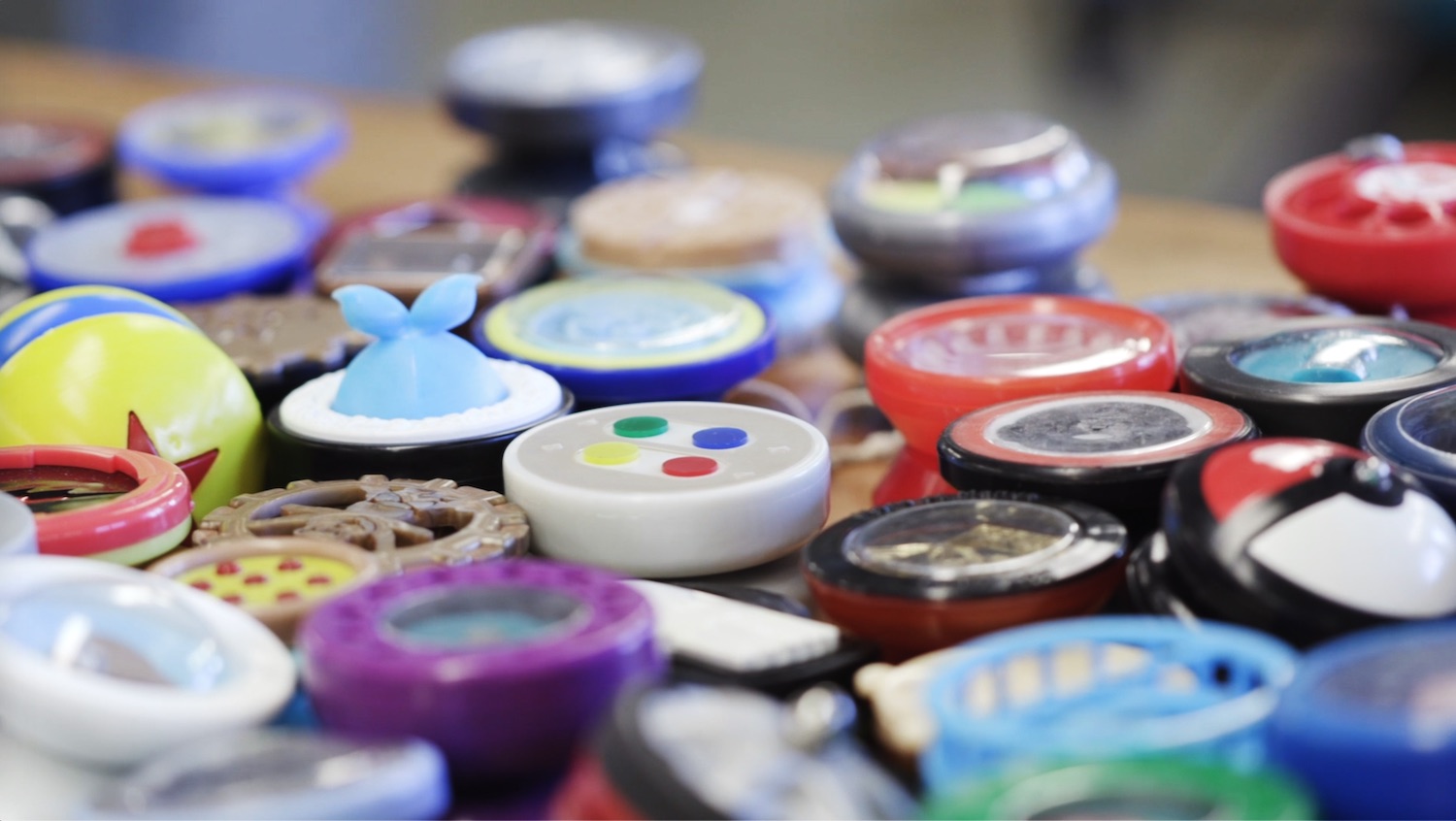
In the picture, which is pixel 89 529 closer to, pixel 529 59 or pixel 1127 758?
pixel 1127 758

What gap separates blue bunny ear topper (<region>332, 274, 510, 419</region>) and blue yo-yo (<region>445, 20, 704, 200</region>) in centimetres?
56

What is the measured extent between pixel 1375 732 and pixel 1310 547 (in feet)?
0.35

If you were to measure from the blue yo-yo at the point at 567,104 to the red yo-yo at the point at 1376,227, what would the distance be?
1.87ft

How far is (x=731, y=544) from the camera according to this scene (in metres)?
0.66

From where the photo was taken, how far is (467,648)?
0.50 m

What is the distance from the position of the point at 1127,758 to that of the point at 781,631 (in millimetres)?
168

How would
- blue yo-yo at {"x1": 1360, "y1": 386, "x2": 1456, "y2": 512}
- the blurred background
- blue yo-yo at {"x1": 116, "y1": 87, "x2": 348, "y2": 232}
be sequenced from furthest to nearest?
1. the blurred background
2. blue yo-yo at {"x1": 116, "y1": 87, "x2": 348, "y2": 232}
3. blue yo-yo at {"x1": 1360, "y1": 386, "x2": 1456, "y2": 512}

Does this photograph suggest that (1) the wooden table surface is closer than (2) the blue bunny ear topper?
No

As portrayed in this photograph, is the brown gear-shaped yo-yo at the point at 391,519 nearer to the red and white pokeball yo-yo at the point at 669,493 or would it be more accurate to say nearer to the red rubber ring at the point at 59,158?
the red and white pokeball yo-yo at the point at 669,493

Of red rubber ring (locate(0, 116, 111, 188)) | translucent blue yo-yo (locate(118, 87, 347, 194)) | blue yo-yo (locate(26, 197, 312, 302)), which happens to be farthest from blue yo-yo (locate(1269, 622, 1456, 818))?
red rubber ring (locate(0, 116, 111, 188))

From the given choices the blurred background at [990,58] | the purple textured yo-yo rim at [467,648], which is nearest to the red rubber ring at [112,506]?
the purple textured yo-yo rim at [467,648]

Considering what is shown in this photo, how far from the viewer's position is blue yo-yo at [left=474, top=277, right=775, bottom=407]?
0.81 m

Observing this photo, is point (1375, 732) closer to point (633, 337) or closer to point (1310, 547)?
point (1310, 547)

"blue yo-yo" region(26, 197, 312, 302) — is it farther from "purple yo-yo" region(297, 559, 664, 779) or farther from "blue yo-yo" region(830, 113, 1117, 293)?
"purple yo-yo" region(297, 559, 664, 779)
